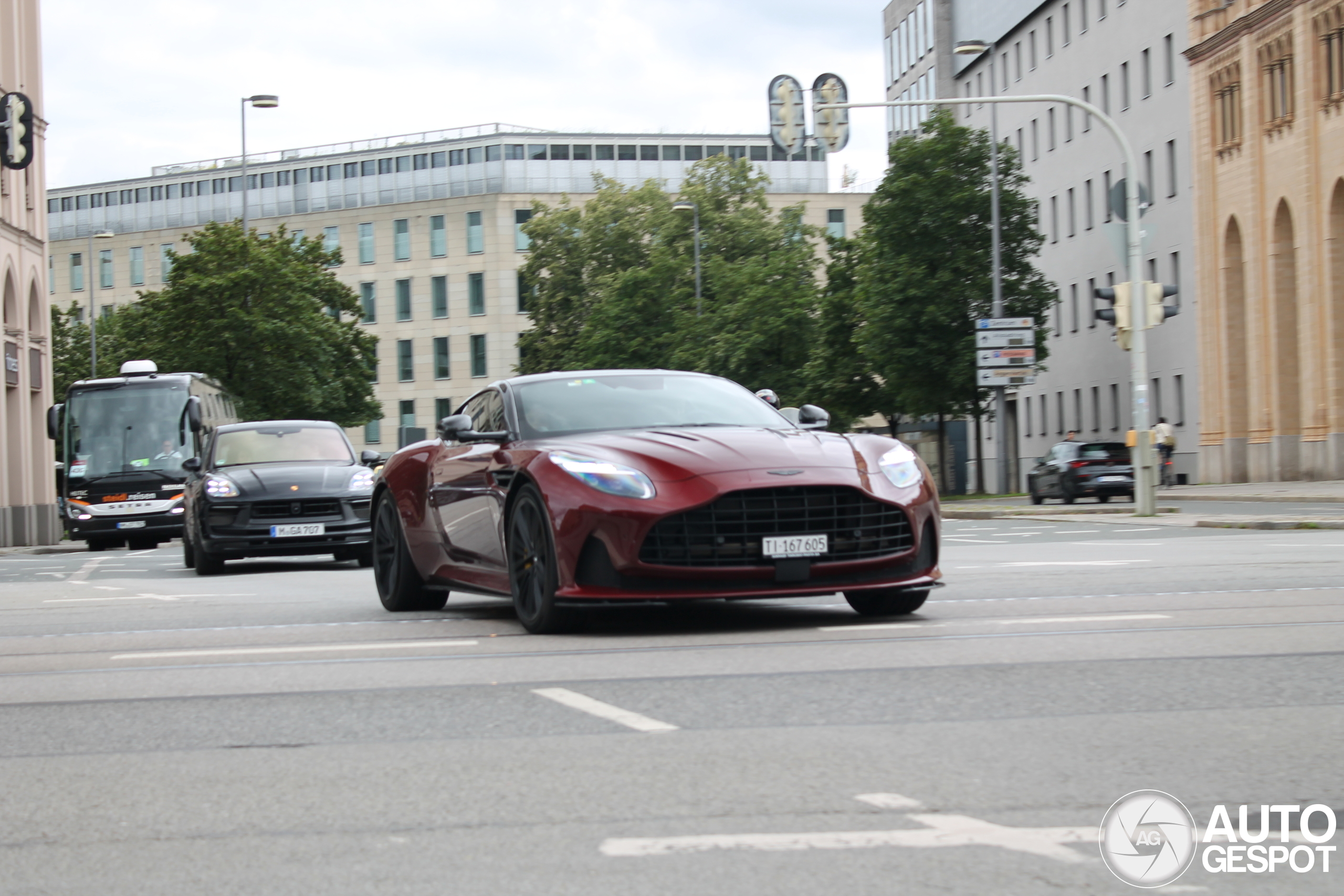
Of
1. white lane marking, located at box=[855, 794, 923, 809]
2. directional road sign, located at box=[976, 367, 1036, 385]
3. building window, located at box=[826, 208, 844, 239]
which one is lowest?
white lane marking, located at box=[855, 794, 923, 809]

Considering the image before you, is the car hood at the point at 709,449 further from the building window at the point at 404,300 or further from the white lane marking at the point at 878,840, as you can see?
the building window at the point at 404,300

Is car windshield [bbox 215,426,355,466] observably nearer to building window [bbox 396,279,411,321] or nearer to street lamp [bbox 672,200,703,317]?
street lamp [bbox 672,200,703,317]

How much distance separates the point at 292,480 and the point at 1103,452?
89.2ft

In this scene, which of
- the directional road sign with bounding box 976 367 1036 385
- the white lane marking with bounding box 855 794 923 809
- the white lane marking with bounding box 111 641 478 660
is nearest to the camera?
the white lane marking with bounding box 855 794 923 809

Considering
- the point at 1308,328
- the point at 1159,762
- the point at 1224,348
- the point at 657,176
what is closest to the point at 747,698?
the point at 1159,762

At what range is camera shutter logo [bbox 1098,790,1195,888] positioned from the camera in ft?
13.3

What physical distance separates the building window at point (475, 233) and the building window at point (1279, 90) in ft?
195

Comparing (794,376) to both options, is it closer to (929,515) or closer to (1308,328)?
(1308,328)

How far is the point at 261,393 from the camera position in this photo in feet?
186

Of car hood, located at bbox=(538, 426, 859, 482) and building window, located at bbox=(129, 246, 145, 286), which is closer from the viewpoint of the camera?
car hood, located at bbox=(538, 426, 859, 482)

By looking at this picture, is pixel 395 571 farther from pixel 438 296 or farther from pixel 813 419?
pixel 438 296

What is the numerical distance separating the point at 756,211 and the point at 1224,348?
3321 cm

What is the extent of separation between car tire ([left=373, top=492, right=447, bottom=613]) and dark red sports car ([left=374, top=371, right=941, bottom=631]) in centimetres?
108

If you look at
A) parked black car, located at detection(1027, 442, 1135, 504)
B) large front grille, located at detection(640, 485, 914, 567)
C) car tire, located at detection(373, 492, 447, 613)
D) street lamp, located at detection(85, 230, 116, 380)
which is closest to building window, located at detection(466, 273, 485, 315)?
street lamp, located at detection(85, 230, 116, 380)
